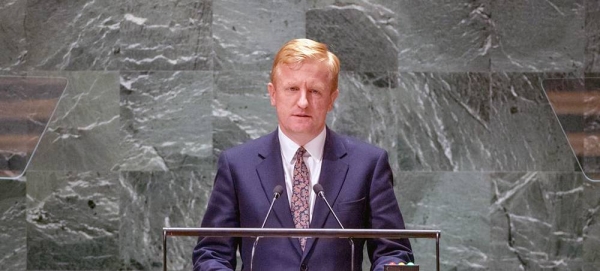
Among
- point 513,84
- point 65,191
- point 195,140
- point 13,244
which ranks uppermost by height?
point 513,84

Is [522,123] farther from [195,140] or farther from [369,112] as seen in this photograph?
[195,140]

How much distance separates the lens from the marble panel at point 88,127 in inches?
215

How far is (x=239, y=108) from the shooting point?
17.9 feet

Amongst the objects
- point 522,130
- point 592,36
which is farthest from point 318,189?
point 592,36

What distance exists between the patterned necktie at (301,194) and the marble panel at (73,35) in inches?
92.0

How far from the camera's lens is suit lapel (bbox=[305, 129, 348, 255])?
3.32 m

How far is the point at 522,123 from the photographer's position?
5.46 meters

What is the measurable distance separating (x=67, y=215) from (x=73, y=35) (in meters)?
1.07

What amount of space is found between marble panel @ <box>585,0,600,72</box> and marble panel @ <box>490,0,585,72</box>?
29mm

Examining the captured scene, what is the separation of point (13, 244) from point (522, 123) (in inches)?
122

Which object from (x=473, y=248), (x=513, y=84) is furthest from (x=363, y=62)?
(x=473, y=248)

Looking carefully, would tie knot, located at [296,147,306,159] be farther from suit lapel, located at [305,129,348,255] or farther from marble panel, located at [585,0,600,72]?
marble panel, located at [585,0,600,72]

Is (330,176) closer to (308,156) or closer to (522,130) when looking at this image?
(308,156)

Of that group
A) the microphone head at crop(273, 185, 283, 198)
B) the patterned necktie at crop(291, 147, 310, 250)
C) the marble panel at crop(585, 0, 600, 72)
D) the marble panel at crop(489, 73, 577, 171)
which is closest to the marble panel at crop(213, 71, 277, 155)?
the marble panel at crop(489, 73, 577, 171)
